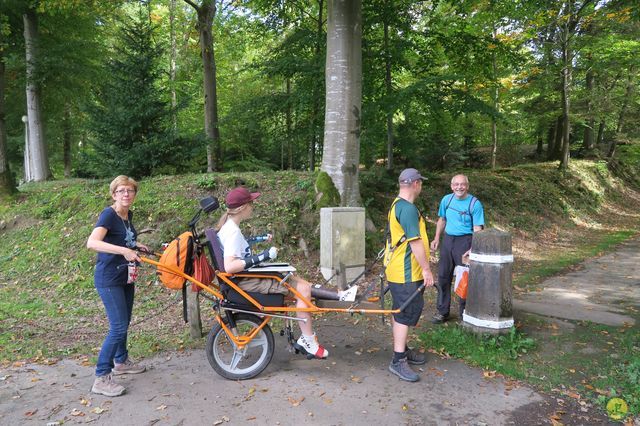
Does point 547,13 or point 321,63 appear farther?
point 547,13

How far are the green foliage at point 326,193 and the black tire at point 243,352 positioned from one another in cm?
440

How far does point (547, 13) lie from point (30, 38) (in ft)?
56.7

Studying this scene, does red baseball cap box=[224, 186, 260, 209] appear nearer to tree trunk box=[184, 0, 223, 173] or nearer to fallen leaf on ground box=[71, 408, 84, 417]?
fallen leaf on ground box=[71, 408, 84, 417]

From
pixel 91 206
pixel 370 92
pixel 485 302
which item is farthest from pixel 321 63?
pixel 485 302

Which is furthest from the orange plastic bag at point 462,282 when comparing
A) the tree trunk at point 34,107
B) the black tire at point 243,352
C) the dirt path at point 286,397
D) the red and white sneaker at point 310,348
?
the tree trunk at point 34,107

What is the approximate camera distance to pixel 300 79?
40.6 feet

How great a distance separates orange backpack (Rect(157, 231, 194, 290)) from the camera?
3.90 m

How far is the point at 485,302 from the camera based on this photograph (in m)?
4.76

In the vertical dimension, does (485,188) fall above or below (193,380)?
above

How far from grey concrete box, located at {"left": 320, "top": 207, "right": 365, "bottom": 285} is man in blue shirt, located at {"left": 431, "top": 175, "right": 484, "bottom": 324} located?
70.6 inches

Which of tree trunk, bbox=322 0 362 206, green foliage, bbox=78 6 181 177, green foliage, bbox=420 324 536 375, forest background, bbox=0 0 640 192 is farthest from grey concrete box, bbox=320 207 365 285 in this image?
green foliage, bbox=78 6 181 177

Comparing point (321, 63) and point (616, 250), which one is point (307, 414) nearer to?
point (321, 63)

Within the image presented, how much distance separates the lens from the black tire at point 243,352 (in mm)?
4051

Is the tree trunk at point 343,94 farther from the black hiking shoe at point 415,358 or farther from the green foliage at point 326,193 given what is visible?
the black hiking shoe at point 415,358
